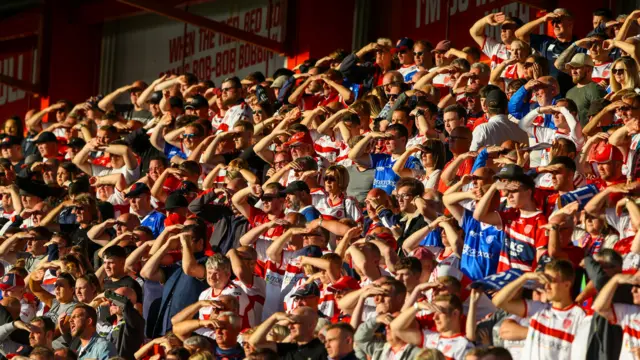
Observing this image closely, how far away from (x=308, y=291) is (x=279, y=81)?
671cm

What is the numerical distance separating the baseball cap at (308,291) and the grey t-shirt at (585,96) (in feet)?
12.2

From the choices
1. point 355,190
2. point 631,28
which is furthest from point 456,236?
point 631,28

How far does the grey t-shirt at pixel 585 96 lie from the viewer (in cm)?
1312

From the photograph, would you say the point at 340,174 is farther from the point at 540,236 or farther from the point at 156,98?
the point at 156,98

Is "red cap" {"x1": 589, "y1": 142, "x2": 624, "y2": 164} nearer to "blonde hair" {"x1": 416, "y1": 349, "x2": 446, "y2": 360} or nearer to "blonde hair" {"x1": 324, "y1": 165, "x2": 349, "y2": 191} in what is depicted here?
"blonde hair" {"x1": 324, "y1": 165, "x2": 349, "y2": 191}

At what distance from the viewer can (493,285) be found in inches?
372

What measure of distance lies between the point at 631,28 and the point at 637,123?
8.90ft

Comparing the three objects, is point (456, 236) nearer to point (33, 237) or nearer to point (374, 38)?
point (33, 237)

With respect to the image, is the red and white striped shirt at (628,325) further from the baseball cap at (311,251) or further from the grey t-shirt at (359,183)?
the grey t-shirt at (359,183)

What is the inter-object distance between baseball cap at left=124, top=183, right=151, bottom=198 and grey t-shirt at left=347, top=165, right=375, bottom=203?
2.20m

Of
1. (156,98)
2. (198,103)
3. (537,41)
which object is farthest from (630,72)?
(156,98)

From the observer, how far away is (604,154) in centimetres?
1149

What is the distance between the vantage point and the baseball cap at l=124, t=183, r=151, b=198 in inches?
564

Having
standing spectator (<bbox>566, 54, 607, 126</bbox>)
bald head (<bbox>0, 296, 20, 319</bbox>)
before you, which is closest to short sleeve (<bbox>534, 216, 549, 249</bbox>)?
standing spectator (<bbox>566, 54, 607, 126</bbox>)
